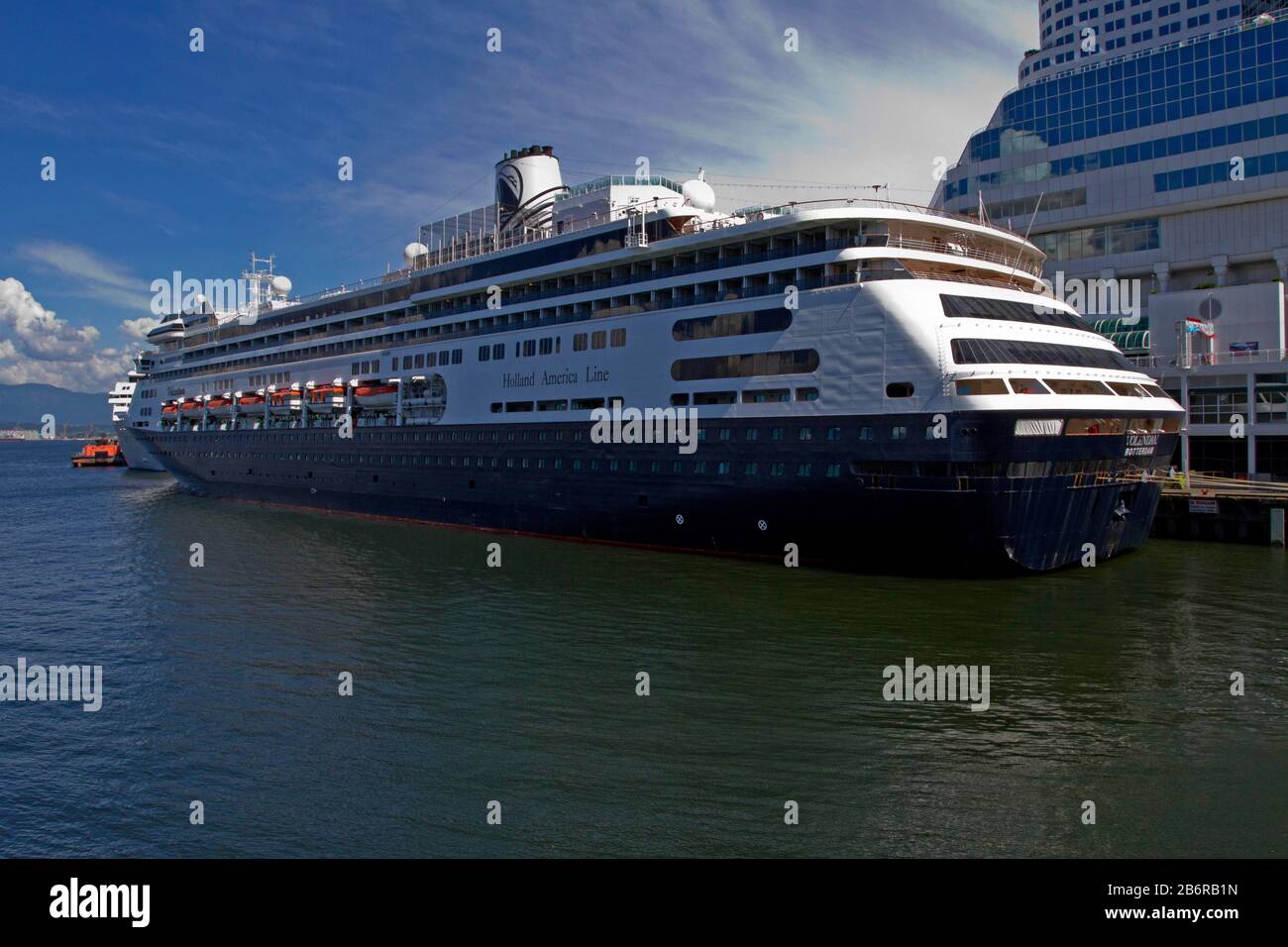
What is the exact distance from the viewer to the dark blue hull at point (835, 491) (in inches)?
968

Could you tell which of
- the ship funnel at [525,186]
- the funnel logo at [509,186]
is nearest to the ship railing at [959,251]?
the ship funnel at [525,186]

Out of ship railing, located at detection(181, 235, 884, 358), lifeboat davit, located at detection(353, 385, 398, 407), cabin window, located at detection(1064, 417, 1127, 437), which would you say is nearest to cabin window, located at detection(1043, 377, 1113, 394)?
cabin window, located at detection(1064, 417, 1127, 437)

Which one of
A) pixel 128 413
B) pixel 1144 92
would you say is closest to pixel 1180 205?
pixel 1144 92

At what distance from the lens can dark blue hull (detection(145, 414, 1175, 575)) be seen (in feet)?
80.6

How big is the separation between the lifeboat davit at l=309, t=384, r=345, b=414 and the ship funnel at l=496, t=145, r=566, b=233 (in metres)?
14.9

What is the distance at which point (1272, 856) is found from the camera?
10.6m

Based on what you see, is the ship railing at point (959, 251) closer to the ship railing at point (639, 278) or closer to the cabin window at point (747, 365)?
A: the ship railing at point (639, 278)

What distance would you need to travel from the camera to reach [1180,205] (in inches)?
2007

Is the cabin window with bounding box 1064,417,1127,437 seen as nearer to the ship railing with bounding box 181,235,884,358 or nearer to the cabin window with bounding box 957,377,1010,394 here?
the cabin window with bounding box 957,377,1010,394

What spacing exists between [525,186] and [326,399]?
18.7 meters

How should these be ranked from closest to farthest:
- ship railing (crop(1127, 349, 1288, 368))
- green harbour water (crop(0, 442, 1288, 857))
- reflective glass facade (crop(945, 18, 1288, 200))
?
green harbour water (crop(0, 442, 1288, 857)) → ship railing (crop(1127, 349, 1288, 368)) → reflective glass facade (crop(945, 18, 1288, 200))

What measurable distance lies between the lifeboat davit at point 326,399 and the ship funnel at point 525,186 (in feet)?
48.9
